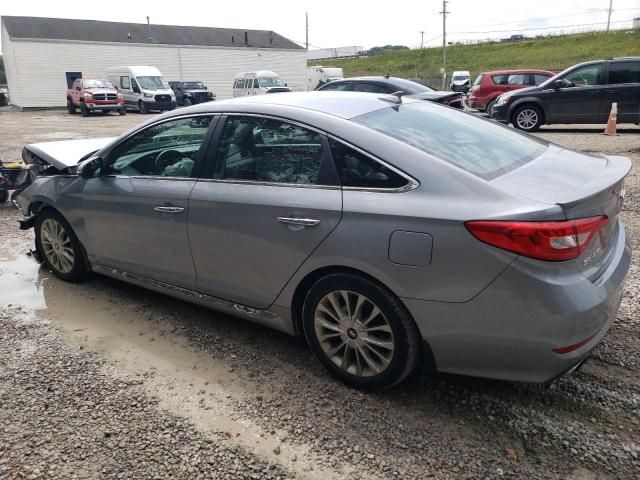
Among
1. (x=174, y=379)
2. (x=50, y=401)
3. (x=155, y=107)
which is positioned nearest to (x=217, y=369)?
(x=174, y=379)

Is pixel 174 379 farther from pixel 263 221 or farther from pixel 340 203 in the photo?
pixel 340 203

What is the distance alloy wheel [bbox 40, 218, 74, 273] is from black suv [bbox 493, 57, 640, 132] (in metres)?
11.9

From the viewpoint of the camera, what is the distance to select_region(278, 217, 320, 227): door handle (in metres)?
2.83

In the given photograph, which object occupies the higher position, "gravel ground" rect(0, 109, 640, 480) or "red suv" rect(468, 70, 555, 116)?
"red suv" rect(468, 70, 555, 116)

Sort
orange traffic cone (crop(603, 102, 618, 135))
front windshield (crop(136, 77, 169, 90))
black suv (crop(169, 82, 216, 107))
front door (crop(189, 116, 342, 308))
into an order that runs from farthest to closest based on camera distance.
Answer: black suv (crop(169, 82, 216, 107)) < front windshield (crop(136, 77, 169, 90)) < orange traffic cone (crop(603, 102, 618, 135)) < front door (crop(189, 116, 342, 308))

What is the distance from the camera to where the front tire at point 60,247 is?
4402 mm

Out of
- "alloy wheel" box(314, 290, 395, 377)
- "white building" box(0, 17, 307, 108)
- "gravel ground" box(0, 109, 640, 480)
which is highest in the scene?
"white building" box(0, 17, 307, 108)

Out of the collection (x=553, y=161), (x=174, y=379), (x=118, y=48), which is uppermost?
(x=118, y=48)

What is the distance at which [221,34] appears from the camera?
1884 inches

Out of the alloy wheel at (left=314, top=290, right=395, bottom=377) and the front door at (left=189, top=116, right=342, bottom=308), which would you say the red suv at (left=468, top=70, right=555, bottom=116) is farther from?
the alloy wheel at (left=314, top=290, right=395, bottom=377)

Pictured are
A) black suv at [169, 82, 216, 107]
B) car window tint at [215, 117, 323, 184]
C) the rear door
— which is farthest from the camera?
black suv at [169, 82, 216, 107]

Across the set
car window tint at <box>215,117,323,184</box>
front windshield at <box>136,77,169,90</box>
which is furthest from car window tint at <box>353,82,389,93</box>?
front windshield at <box>136,77,169,90</box>

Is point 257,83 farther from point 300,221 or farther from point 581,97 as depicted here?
point 300,221

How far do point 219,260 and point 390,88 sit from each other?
29.5 ft
